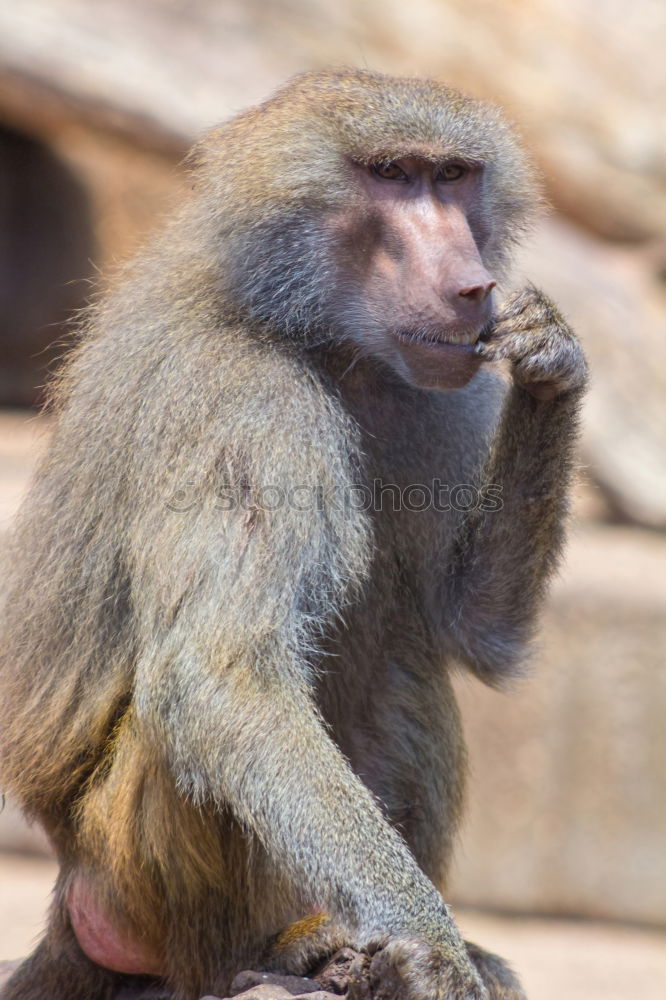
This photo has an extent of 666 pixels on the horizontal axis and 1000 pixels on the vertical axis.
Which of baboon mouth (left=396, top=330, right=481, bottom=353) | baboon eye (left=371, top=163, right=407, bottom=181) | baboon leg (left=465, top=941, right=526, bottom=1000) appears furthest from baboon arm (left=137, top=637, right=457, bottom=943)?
baboon eye (left=371, top=163, right=407, bottom=181)

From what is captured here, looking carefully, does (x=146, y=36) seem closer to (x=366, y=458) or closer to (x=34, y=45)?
(x=34, y=45)

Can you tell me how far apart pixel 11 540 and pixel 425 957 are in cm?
131

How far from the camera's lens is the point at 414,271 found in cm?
287

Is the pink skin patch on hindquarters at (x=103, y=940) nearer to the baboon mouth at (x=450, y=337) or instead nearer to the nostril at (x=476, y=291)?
the baboon mouth at (x=450, y=337)

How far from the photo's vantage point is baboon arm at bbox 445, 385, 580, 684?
A: 120 inches

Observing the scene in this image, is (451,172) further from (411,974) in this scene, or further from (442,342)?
(411,974)

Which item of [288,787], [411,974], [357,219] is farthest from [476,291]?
[411,974]

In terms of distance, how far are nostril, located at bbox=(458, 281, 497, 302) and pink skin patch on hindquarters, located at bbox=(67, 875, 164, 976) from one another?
1.47 meters

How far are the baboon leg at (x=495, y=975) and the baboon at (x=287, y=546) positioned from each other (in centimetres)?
1

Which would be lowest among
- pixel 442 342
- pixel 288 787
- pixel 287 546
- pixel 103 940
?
pixel 103 940

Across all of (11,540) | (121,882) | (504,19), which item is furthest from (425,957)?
(504,19)

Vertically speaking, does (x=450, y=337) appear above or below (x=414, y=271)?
below

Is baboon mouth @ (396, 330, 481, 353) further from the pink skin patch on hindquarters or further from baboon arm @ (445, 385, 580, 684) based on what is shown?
the pink skin patch on hindquarters

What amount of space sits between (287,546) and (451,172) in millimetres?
908
